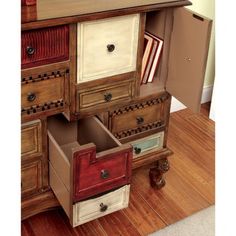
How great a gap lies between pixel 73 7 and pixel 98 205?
641 mm

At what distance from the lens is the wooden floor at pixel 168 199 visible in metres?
1.59

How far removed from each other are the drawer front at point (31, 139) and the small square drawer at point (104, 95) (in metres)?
0.15

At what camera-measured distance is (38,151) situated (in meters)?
1.36

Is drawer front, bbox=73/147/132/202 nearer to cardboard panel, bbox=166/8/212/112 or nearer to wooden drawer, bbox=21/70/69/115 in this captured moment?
wooden drawer, bbox=21/70/69/115

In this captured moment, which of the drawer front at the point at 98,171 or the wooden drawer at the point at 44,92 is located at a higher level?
the wooden drawer at the point at 44,92

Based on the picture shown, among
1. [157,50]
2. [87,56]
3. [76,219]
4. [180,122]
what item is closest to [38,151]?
[76,219]

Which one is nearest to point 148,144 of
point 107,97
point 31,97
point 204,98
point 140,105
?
point 140,105

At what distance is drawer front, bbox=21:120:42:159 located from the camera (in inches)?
50.7

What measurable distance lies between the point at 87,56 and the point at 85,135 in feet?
1.44

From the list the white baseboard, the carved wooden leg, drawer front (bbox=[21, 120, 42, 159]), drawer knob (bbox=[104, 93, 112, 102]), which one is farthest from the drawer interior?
the white baseboard

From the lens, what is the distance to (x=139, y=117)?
60.4 inches

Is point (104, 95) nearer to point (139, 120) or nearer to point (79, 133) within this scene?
point (139, 120)

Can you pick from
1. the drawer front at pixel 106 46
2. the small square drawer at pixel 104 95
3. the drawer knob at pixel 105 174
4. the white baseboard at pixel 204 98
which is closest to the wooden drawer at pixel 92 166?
the drawer knob at pixel 105 174

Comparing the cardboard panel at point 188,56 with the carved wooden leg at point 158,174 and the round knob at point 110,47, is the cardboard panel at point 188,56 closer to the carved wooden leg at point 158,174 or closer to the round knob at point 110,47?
the round knob at point 110,47
